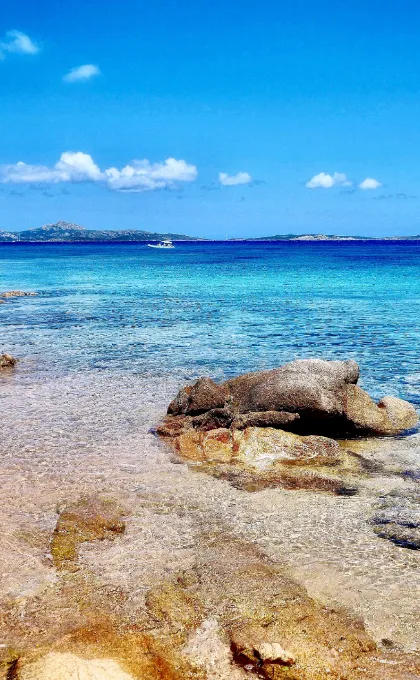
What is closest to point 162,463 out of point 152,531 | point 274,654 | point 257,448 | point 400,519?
point 257,448

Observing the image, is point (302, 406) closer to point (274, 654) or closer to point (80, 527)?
point (80, 527)

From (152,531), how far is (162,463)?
3.08 m

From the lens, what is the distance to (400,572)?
7.95 metres

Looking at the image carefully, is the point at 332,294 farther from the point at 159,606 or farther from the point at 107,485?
the point at 159,606

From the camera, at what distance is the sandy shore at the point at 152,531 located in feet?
23.4

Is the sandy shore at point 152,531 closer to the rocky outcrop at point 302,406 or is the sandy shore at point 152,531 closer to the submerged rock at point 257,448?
the submerged rock at point 257,448

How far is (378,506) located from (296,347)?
586 inches

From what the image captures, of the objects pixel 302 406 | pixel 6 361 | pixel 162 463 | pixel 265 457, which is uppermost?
pixel 302 406

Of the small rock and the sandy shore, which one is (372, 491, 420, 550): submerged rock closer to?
the sandy shore

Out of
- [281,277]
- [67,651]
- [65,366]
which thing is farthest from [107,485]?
[281,277]

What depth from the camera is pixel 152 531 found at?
9141mm

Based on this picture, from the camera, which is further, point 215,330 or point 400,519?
point 215,330

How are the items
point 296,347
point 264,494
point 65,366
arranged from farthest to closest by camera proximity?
point 296,347 → point 65,366 → point 264,494

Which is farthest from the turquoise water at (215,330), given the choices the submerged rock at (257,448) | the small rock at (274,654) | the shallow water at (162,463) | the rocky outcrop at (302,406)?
the small rock at (274,654)
